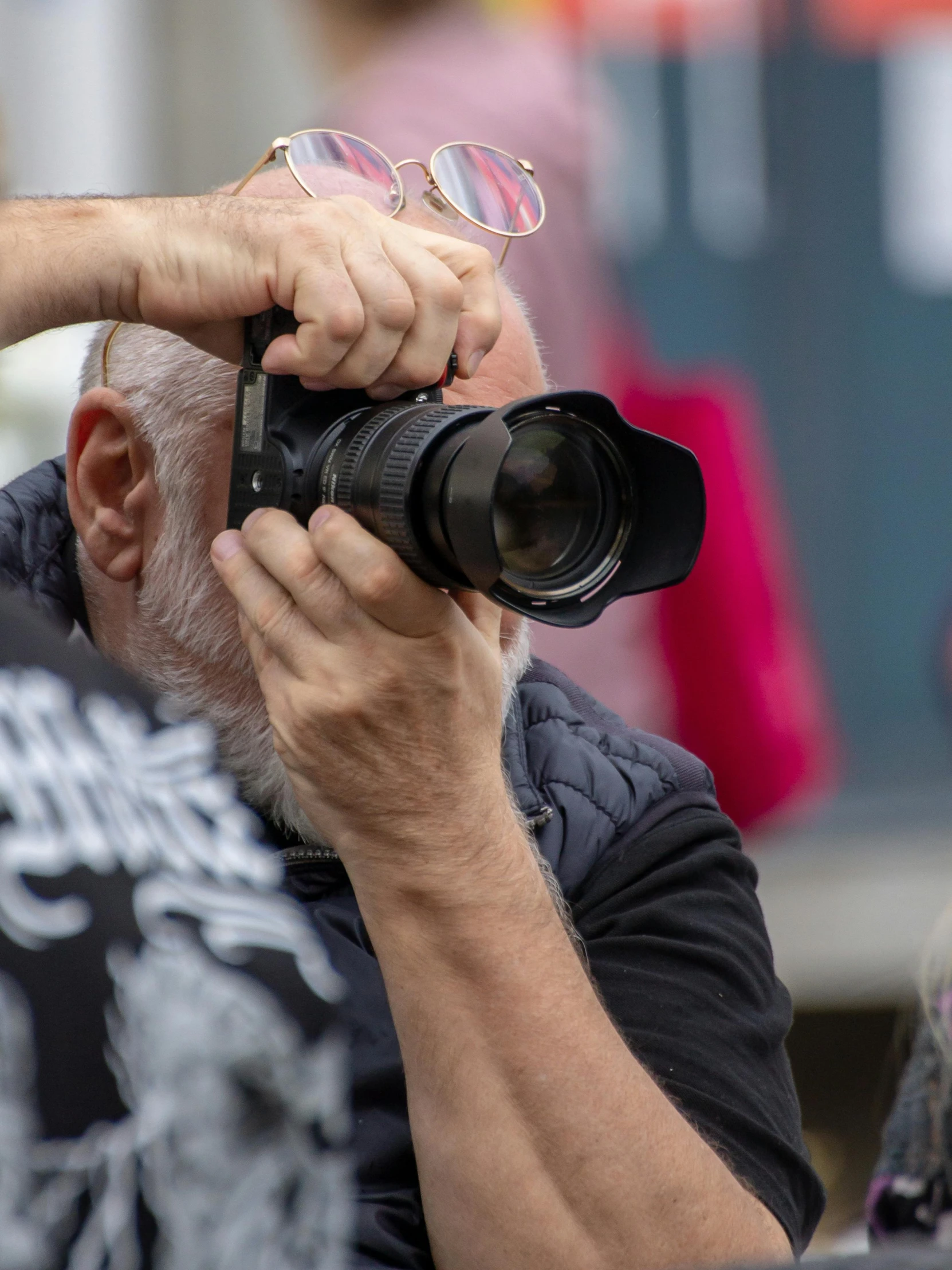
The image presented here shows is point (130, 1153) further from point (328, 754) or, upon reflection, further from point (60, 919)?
point (328, 754)

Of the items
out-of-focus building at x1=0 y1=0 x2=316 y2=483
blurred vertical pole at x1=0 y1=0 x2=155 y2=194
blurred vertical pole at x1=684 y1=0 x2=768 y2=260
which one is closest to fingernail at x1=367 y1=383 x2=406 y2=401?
out-of-focus building at x1=0 y1=0 x2=316 y2=483

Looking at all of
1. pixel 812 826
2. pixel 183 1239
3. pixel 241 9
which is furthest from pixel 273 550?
pixel 812 826

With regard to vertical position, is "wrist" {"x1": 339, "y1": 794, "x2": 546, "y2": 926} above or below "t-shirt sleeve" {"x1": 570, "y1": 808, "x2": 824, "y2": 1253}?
above

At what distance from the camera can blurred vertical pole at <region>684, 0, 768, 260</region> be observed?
3656mm

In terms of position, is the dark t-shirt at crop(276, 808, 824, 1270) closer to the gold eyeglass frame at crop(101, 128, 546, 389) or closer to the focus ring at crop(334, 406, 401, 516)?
the focus ring at crop(334, 406, 401, 516)

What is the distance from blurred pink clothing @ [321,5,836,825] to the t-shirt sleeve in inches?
18.3

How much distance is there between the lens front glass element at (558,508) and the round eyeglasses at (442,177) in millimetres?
333

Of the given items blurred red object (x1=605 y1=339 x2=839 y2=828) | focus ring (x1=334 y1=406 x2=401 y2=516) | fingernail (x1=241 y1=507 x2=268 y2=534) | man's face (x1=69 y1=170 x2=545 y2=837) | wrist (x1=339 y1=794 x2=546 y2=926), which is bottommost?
blurred red object (x1=605 y1=339 x2=839 y2=828)

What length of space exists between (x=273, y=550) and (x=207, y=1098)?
39 centimetres

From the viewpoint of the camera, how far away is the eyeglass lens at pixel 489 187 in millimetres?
1353

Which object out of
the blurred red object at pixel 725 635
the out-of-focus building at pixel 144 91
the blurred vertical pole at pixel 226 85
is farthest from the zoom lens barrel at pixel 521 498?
the blurred vertical pole at pixel 226 85

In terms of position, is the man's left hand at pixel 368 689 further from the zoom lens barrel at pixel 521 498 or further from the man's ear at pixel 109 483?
the man's ear at pixel 109 483

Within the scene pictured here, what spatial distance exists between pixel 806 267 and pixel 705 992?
2828 millimetres

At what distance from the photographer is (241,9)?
3.22 meters
